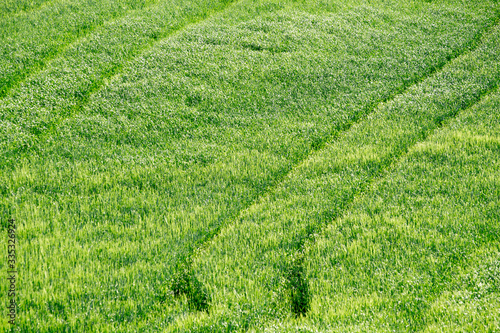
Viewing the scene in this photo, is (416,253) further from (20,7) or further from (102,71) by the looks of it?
(20,7)

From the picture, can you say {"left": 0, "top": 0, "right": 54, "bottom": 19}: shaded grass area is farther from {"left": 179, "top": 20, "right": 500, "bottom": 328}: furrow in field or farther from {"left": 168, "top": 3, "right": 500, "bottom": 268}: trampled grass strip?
{"left": 179, "top": 20, "right": 500, "bottom": 328}: furrow in field

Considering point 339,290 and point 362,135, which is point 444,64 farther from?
point 339,290

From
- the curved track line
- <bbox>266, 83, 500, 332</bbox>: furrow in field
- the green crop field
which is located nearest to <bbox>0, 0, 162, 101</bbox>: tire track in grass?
the green crop field

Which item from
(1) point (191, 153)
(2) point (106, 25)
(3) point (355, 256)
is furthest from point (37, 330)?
(2) point (106, 25)

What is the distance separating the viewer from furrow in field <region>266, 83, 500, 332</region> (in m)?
6.30

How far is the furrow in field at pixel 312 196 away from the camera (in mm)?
7031

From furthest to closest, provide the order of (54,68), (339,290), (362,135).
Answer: (54,68) < (362,135) < (339,290)

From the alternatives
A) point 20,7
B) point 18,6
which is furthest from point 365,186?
point 18,6

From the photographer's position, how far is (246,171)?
1057 centimetres

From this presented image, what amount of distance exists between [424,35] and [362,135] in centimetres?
906

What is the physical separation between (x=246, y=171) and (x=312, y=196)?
5.92 ft

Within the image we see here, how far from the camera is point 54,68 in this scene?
15062mm

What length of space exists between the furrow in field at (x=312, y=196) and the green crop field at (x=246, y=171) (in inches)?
1.7

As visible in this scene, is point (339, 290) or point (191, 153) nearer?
point (339, 290)
